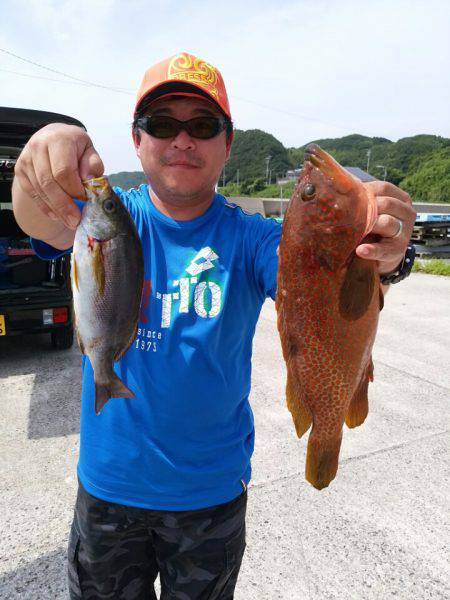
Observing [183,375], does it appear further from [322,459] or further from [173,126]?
[173,126]

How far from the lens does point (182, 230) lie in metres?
1.74

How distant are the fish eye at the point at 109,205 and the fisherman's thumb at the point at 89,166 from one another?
4.1 inches

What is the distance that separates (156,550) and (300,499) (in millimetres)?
1567

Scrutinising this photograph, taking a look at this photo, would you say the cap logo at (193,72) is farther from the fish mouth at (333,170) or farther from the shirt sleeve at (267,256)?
the fish mouth at (333,170)

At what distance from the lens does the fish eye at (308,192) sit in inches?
45.3

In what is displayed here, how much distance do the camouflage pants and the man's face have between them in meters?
1.20

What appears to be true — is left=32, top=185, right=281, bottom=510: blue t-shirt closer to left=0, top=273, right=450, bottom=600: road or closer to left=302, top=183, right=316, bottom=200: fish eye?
left=302, top=183, right=316, bottom=200: fish eye

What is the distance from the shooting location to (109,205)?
4.41 feet

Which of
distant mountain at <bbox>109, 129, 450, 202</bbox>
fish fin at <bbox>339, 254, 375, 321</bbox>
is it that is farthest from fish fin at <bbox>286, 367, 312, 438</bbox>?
distant mountain at <bbox>109, 129, 450, 202</bbox>

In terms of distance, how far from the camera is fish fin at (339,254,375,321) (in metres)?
1.14

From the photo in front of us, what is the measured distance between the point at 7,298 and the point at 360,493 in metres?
4.15

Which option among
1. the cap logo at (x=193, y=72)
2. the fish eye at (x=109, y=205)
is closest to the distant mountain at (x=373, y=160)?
the cap logo at (x=193, y=72)

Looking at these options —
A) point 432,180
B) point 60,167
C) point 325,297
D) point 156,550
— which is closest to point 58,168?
point 60,167

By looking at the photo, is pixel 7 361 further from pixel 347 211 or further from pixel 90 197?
pixel 347 211
